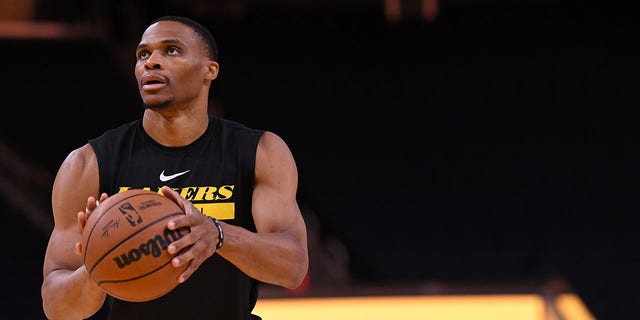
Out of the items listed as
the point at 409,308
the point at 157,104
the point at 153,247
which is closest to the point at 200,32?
the point at 157,104

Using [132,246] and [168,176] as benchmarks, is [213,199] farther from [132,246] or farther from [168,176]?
[132,246]

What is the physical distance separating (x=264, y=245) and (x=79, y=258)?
2.17 feet

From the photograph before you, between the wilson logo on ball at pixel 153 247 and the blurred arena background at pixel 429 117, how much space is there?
7.61m

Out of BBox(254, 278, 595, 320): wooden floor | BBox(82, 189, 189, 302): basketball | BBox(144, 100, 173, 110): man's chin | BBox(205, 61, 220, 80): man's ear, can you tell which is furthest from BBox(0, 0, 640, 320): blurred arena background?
BBox(82, 189, 189, 302): basketball

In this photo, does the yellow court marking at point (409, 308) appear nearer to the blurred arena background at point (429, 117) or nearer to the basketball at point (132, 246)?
the basketball at point (132, 246)

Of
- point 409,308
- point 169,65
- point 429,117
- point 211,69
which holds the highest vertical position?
point 429,117

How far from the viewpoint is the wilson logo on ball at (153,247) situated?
117 inches

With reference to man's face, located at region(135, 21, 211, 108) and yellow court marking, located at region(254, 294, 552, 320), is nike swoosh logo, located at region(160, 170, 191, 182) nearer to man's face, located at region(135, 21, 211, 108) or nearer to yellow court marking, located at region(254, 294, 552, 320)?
man's face, located at region(135, 21, 211, 108)

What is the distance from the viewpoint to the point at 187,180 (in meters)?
3.67

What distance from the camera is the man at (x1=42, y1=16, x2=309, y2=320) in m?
3.54

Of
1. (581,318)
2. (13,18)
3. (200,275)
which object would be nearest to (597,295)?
(581,318)

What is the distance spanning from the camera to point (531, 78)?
11.5 m

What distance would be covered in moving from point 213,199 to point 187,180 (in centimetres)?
12

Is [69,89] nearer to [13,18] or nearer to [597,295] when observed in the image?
[13,18]
